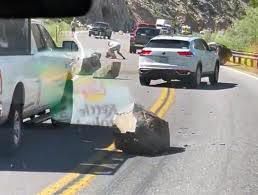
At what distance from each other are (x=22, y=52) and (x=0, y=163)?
70.8 inches

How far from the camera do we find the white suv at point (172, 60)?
22656 millimetres

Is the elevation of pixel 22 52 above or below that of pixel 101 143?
above

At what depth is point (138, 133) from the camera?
389 inches

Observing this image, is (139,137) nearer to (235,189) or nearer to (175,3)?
(235,189)

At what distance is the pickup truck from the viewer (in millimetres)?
9180

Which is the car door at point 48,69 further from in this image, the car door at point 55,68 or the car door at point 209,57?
the car door at point 209,57

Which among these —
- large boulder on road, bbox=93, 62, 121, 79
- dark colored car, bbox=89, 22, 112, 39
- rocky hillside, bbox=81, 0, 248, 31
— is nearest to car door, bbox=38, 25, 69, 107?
large boulder on road, bbox=93, 62, 121, 79

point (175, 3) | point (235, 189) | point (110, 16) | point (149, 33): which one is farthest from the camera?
point (175, 3)

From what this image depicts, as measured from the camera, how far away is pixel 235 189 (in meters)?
7.75

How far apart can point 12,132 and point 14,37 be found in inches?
55.7

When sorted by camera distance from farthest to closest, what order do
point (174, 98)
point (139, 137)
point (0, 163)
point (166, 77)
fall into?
point (166, 77)
point (174, 98)
point (139, 137)
point (0, 163)

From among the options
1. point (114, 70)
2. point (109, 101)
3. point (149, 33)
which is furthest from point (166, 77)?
point (149, 33)

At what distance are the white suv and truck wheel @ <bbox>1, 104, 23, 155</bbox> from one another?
13.3m

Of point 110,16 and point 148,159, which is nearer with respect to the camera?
point 148,159
